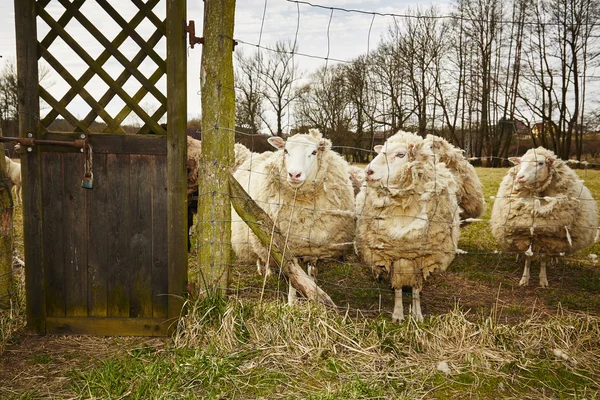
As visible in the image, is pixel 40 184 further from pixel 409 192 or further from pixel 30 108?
pixel 409 192

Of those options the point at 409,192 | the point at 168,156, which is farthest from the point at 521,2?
the point at 168,156

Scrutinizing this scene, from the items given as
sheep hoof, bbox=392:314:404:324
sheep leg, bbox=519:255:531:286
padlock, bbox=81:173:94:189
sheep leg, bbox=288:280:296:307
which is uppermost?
padlock, bbox=81:173:94:189

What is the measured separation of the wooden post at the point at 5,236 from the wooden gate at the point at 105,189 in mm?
583

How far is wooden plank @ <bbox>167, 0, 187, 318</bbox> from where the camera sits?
326 cm

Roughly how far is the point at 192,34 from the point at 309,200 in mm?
2202

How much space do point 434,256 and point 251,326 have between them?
2.14m

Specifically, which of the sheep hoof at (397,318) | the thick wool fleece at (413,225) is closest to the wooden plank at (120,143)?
the thick wool fleece at (413,225)

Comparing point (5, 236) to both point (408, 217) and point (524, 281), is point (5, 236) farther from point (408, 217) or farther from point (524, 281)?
point (524, 281)

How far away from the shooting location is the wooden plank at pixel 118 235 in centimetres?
343

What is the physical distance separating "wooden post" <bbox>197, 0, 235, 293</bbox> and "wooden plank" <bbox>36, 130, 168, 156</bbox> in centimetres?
35

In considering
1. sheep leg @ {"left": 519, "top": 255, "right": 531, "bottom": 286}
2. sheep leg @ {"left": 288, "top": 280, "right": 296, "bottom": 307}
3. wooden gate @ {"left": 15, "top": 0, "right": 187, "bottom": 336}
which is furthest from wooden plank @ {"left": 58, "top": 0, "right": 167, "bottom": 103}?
sheep leg @ {"left": 519, "top": 255, "right": 531, "bottom": 286}

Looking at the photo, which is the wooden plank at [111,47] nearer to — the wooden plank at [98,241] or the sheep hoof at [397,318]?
the wooden plank at [98,241]

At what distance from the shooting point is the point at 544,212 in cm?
573

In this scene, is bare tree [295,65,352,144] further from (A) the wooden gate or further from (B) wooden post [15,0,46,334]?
(B) wooden post [15,0,46,334]
